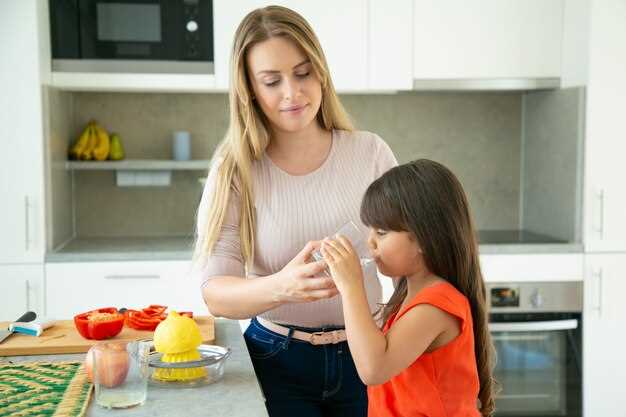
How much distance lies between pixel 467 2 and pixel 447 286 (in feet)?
6.67

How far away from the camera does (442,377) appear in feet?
4.35

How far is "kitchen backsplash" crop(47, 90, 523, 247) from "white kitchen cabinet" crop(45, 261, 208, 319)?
491 millimetres

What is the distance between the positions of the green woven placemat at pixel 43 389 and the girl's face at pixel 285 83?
63cm

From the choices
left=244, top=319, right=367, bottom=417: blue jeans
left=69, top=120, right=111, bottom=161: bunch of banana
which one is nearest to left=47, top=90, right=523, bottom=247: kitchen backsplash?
left=69, top=120, right=111, bottom=161: bunch of banana

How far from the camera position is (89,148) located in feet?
10.8

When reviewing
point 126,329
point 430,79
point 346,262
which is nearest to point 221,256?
point 126,329

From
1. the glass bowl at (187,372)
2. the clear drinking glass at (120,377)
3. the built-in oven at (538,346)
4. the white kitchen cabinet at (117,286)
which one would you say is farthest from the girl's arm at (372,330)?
the built-in oven at (538,346)

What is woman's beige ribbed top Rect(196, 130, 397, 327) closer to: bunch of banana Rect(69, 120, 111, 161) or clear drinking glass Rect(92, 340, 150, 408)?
clear drinking glass Rect(92, 340, 150, 408)

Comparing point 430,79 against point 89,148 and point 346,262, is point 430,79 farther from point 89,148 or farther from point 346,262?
point 346,262

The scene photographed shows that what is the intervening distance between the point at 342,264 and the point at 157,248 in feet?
6.12

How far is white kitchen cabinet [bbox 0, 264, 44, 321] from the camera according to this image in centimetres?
285

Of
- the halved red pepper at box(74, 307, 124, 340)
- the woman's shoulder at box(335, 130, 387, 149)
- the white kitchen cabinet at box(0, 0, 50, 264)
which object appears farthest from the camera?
the white kitchen cabinet at box(0, 0, 50, 264)

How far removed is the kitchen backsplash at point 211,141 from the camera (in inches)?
137

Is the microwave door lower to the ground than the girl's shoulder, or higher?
higher
